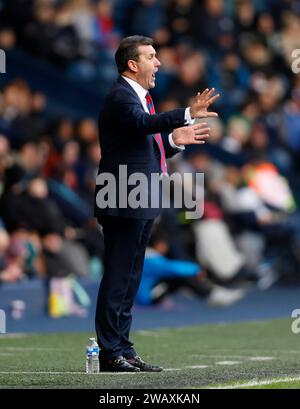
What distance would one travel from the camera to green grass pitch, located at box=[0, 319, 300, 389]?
27.3 ft

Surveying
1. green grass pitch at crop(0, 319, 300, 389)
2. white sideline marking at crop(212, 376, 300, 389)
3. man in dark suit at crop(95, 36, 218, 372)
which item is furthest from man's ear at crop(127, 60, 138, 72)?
white sideline marking at crop(212, 376, 300, 389)

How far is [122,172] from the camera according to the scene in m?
8.66

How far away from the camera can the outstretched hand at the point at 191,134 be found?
8.63m

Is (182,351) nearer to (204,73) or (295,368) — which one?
(295,368)

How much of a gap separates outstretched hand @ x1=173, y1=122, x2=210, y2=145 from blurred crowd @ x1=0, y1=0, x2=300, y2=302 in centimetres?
540

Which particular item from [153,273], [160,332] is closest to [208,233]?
[153,273]

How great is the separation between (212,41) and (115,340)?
1306 cm

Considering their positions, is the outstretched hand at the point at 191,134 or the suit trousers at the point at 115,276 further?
the suit trousers at the point at 115,276

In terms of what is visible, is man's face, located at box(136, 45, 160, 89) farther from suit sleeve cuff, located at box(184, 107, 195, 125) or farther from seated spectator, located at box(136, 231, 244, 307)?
seated spectator, located at box(136, 231, 244, 307)

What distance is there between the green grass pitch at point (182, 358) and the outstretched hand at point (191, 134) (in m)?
1.51

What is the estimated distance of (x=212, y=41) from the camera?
21.3 m

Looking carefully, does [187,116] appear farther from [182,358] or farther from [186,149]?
[186,149]

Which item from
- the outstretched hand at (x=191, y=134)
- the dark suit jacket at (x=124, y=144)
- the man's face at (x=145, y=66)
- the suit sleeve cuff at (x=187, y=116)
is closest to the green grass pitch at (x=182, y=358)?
the dark suit jacket at (x=124, y=144)

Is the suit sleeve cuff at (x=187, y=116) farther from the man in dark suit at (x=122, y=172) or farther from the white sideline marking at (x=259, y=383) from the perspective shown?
the white sideline marking at (x=259, y=383)
